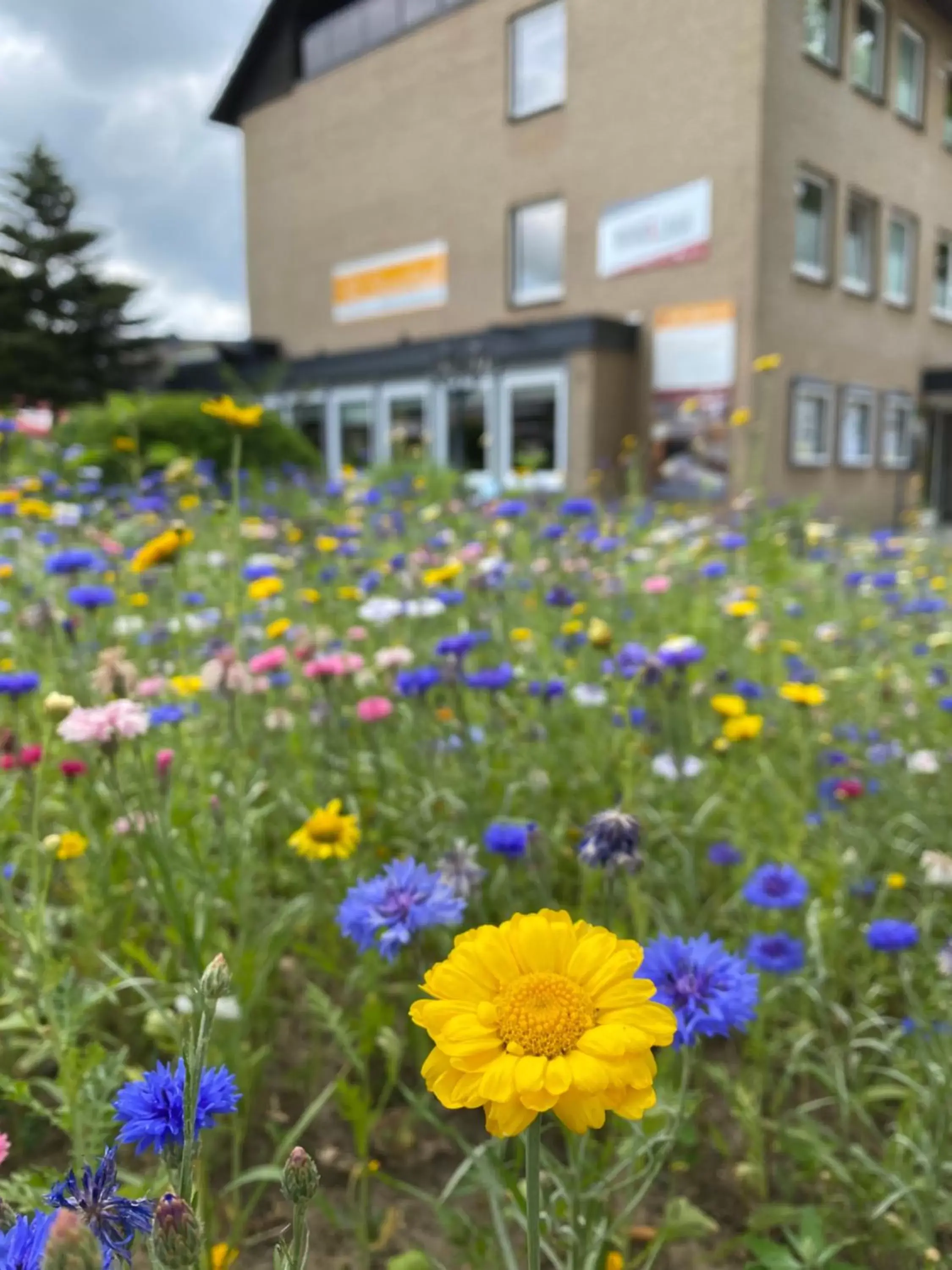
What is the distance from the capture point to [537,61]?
10906mm

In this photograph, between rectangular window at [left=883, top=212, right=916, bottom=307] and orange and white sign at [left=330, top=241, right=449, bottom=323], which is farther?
orange and white sign at [left=330, top=241, right=449, bottom=323]

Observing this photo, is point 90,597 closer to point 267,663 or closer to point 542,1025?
point 267,663

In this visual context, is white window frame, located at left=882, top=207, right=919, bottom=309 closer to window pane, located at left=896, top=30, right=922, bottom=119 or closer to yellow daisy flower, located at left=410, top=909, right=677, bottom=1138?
window pane, located at left=896, top=30, right=922, bottom=119

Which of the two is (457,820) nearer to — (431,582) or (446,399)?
(431,582)

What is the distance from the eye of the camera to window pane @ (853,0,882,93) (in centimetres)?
533

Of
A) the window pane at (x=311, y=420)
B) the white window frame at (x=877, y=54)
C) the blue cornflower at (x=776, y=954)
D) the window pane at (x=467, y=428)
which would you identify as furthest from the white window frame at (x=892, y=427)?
the blue cornflower at (x=776, y=954)

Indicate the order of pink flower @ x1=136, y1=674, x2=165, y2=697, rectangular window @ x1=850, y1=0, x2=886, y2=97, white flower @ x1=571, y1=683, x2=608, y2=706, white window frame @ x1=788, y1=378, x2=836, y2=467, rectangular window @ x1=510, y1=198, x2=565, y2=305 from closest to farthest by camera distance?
pink flower @ x1=136, y1=674, x2=165, y2=697 → white flower @ x1=571, y1=683, x2=608, y2=706 → rectangular window @ x1=850, y1=0, x2=886, y2=97 → white window frame @ x1=788, y1=378, x2=836, y2=467 → rectangular window @ x1=510, y1=198, x2=565, y2=305

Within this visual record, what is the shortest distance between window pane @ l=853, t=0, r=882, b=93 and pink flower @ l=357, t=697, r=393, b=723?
5.17m

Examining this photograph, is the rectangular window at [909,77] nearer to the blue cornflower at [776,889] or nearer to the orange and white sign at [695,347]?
the orange and white sign at [695,347]

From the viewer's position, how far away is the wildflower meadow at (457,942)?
1.73 ft

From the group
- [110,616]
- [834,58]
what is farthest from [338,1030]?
[834,58]

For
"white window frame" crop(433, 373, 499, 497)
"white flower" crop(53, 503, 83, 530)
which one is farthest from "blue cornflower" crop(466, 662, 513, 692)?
"white window frame" crop(433, 373, 499, 497)

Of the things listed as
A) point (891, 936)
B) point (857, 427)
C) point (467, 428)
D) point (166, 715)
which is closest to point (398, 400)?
point (467, 428)

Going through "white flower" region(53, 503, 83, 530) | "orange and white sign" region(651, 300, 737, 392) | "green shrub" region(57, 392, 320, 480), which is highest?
"orange and white sign" region(651, 300, 737, 392)
